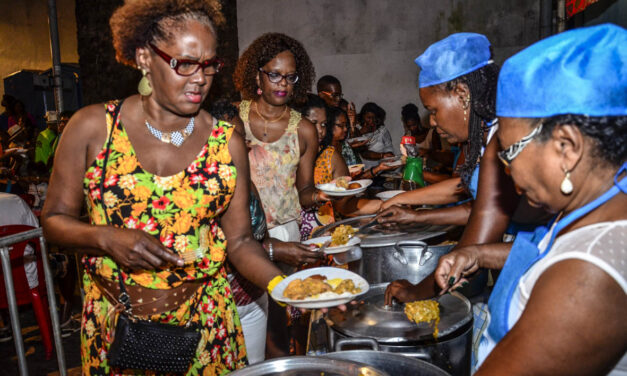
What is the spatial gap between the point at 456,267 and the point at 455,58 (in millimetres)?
1066

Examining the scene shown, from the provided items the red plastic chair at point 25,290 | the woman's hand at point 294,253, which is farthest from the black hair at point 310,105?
the red plastic chair at point 25,290

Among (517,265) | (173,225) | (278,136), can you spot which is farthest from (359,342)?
(278,136)

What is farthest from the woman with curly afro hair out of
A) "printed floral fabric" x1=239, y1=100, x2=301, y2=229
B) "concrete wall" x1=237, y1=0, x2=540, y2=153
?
"concrete wall" x1=237, y1=0, x2=540, y2=153

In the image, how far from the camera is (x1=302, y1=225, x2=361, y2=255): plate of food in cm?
257

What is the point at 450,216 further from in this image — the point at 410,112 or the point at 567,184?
the point at 410,112

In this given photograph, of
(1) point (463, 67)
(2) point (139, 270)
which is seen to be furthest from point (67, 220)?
(1) point (463, 67)

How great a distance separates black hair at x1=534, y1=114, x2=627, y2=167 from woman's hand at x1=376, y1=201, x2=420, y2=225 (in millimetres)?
1830

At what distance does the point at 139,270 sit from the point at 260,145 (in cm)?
189

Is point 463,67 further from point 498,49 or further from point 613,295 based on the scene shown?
point 498,49

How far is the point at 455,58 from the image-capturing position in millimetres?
2307

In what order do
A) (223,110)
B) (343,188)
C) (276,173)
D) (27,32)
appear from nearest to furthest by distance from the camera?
(223,110) < (276,173) < (343,188) < (27,32)

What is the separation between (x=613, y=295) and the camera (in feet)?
3.20

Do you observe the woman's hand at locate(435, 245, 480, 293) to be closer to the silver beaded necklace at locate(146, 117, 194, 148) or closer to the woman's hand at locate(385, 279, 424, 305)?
the woman's hand at locate(385, 279, 424, 305)

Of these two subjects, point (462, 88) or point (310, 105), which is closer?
point (462, 88)
